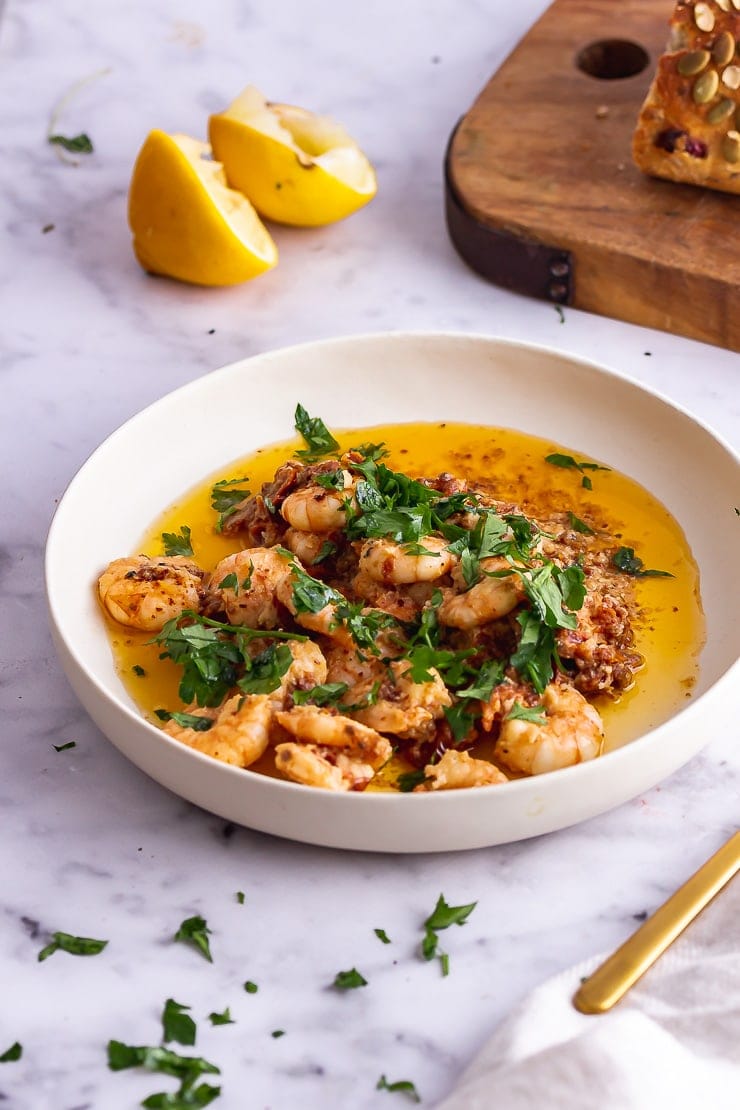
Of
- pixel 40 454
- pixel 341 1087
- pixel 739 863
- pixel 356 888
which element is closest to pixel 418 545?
pixel 356 888

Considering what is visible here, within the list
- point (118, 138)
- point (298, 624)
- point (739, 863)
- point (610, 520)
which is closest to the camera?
point (739, 863)

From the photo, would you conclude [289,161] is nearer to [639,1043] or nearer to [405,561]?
[405,561]

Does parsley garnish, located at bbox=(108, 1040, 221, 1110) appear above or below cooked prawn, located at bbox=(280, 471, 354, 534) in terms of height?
below

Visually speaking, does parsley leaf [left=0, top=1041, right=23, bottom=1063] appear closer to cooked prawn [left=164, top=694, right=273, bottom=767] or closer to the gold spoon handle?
cooked prawn [left=164, top=694, right=273, bottom=767]

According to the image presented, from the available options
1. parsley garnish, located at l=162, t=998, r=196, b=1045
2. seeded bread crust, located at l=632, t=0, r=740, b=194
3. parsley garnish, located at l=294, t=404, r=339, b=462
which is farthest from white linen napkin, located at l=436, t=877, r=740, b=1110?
seeded bread crust, located at l=632, t=0, r=740, b=194

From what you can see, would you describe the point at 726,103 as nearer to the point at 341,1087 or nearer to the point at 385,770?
the point at 385,770
